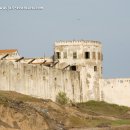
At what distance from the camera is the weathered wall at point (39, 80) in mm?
61312

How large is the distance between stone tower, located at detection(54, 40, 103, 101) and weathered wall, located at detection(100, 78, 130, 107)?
1003mm

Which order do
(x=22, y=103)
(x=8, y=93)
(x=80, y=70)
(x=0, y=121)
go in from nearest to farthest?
(x=0, y=121) → (x=22, y=103) → (x=8, y=93) → (x=80, y=70)

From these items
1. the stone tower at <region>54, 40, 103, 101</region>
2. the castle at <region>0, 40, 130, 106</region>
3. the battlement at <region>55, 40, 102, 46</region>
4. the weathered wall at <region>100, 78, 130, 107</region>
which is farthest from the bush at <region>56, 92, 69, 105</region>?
the battlement at <region>55, 40, 102, 46</region>

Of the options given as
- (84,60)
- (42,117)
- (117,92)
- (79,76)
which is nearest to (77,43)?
(84,60)

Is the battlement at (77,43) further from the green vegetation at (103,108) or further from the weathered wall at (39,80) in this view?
the green vegetation at (103,108)

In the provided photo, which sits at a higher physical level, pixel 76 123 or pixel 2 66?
pixel 2 66

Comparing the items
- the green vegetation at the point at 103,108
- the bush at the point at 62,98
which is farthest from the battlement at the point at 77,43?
the bush at the point at 62,98

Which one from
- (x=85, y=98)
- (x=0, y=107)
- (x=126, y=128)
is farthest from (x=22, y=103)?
(x=85, y=98)

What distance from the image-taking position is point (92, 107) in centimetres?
7319

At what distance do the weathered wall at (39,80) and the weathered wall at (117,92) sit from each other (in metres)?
4.22

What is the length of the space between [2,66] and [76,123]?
10.1 meters

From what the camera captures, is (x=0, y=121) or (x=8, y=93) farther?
(x=8, y=93)

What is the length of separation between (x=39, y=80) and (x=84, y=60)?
43.7ft

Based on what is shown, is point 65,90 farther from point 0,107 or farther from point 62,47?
point 0,107
